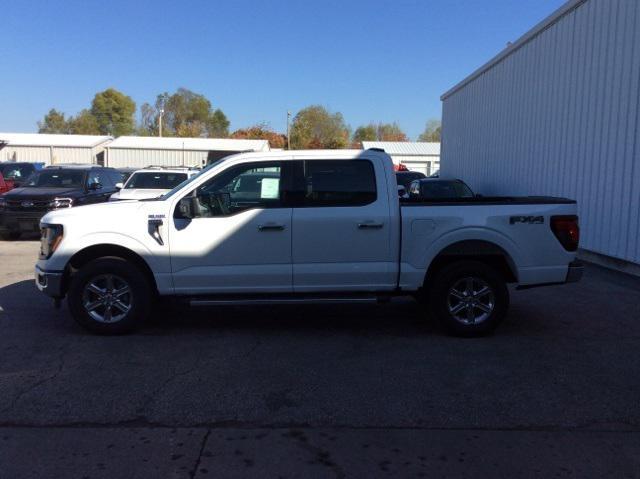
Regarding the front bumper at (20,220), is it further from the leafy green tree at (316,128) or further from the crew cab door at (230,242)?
the leafy green tree at (316,128)

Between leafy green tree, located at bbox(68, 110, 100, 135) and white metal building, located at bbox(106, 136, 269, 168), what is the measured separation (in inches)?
2005

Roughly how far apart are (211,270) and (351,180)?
5.68 ft

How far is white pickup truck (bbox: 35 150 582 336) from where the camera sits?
6.12m

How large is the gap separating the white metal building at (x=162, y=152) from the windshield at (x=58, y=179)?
105ft

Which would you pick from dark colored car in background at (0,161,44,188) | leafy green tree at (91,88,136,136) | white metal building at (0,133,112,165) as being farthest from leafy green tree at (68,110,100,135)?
dark colored car in background at (0,161,44,188)

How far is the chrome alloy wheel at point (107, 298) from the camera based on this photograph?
6.21m

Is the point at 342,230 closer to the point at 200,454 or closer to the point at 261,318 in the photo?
the point at 261,318

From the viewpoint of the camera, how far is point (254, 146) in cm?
5381

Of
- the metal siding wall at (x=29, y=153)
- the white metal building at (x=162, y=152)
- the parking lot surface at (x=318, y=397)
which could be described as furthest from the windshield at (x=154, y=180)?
the metal siding wall at (x=29, y=153)

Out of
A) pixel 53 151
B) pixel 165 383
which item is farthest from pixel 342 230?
pixel 53 151

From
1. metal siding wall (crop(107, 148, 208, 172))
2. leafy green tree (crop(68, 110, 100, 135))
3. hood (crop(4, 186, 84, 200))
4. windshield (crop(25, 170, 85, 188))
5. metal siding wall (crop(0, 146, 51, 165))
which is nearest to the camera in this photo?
hood (crop(4, 186, 84, 200))

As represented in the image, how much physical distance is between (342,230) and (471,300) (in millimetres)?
1559

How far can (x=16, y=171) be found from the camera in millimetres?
22875

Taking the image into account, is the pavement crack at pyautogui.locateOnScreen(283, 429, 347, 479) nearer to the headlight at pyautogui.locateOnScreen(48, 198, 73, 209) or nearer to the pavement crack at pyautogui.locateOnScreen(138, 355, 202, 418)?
the pavement crack at pyautogui.locateOnScreen(138, 355, 202, 418)
